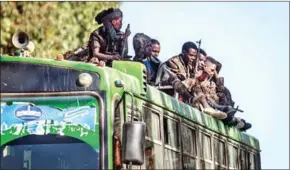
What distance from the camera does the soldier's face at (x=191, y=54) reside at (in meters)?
19.7

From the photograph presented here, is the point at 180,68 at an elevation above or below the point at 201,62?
below

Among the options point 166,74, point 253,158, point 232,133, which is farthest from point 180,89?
point 253,158

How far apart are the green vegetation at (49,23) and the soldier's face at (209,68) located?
8.82 metres

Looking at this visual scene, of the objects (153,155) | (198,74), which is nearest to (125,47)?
(153,155)

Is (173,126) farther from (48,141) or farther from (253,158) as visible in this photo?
(253,158)

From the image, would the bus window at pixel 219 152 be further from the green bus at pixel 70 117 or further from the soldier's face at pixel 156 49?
the green bus at pixel 70 117

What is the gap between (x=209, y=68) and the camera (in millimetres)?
20672

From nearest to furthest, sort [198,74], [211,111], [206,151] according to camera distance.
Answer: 1. [206,151]
2. [211,111]
3. [198,74]

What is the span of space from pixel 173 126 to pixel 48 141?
2.53m

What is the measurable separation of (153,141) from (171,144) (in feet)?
2.42

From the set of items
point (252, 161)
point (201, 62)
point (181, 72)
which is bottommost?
point (252, 161)

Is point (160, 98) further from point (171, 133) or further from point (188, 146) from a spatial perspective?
point (188, 146)

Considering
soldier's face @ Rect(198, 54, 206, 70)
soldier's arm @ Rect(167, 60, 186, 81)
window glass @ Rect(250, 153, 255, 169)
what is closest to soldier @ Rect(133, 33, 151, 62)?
soldier's arm @ Rect(167, 60, 186, 81)

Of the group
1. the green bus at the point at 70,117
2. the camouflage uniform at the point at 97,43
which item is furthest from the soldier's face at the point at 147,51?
the green bus at the point at 70,117
